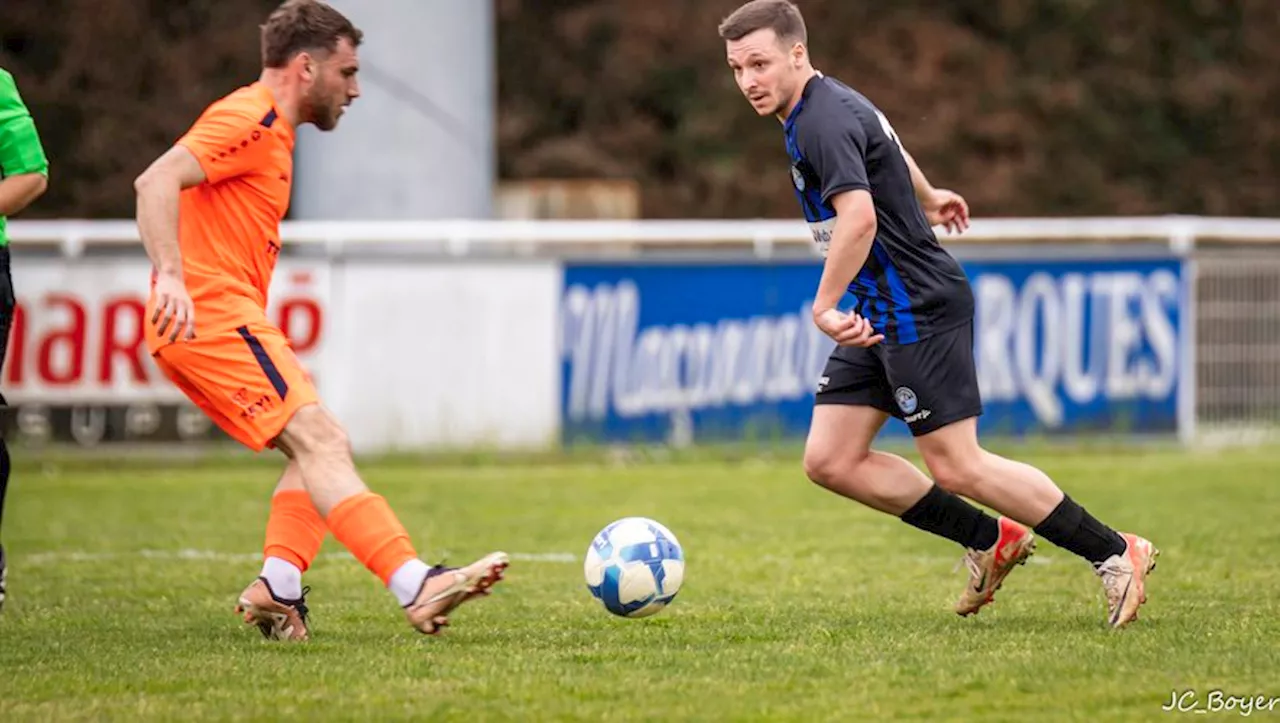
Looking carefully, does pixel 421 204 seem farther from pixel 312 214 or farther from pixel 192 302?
pixel 192 302

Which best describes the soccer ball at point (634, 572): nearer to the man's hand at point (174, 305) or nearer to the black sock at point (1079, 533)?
the black sock at point (1079, 533)

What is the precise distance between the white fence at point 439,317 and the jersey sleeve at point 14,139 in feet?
25.8

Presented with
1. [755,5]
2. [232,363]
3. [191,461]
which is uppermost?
[755,5]

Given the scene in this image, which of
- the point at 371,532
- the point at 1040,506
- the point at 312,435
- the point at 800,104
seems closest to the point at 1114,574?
the point at 1040,506

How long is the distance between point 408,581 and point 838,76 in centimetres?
1933

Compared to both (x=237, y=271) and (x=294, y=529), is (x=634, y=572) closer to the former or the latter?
(x=294, y=529)

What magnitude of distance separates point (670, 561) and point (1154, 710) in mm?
1985

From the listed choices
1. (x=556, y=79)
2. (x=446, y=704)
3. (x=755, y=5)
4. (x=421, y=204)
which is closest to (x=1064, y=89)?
(x=556, y=79)

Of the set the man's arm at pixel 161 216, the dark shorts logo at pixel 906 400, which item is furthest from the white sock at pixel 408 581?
the dark shorts logo at pixel 906 400

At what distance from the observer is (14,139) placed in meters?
6.88

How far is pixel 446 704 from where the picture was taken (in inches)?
208

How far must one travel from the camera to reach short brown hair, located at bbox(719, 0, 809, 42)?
255 inches

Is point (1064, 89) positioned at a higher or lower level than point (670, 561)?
higher

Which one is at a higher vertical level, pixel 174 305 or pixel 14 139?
pixel 14 139
